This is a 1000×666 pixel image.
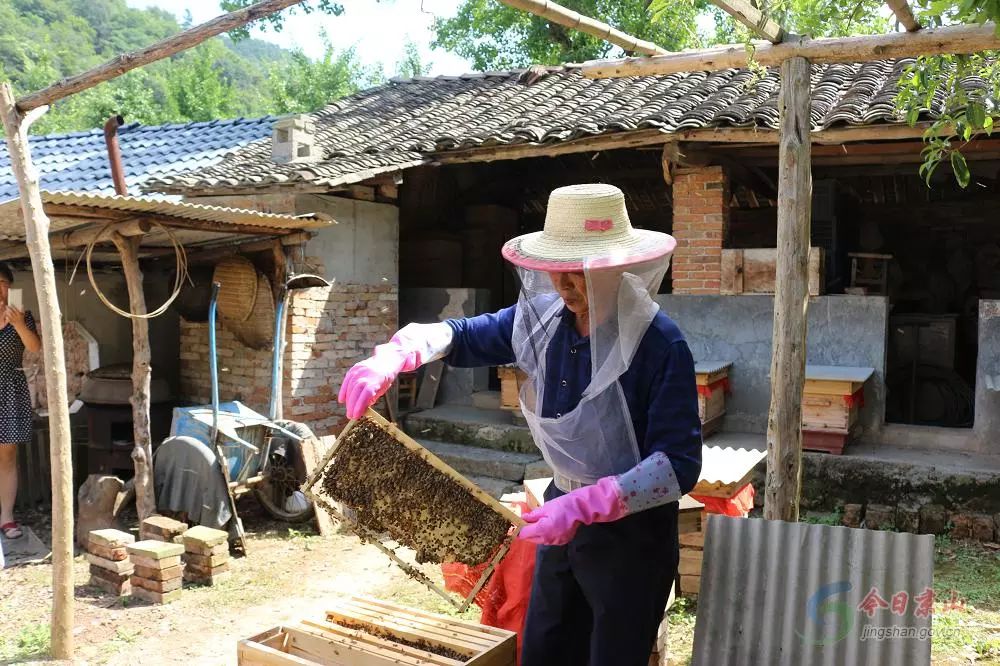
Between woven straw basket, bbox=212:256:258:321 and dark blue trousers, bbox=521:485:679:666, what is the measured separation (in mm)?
5703

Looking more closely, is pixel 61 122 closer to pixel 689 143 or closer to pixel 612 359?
pixel 689 143

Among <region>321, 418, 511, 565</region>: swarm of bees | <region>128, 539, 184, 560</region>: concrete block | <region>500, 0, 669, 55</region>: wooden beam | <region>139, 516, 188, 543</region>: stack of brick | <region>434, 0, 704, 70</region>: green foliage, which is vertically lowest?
<region>139, 516, 188, 543</region>: stack of brick

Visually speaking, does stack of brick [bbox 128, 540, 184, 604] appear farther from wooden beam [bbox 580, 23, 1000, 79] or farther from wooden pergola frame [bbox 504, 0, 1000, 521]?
wooden beam [bbox 580, 23, 1000, 79]

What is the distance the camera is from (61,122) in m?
34.2

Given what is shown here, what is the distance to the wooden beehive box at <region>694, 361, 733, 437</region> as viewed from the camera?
717 centimetres

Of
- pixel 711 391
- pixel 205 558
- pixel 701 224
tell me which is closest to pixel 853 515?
pixel 711 391

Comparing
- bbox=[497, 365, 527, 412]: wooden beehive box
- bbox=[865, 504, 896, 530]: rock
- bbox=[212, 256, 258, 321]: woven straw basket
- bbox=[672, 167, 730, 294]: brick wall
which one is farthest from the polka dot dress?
bbox=[865, 504, 896, 530]: rock

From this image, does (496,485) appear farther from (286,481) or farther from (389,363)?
(389,363)

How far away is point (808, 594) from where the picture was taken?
2.79m

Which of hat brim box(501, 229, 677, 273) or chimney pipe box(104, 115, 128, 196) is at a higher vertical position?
chimney pipe box(104, 115, 128, 196)

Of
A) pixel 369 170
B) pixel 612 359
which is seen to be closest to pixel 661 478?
pixel 612 359

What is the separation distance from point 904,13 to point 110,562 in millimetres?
5951

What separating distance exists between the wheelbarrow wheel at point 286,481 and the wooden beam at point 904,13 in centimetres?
556

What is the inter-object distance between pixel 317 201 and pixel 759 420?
533 centimetres
